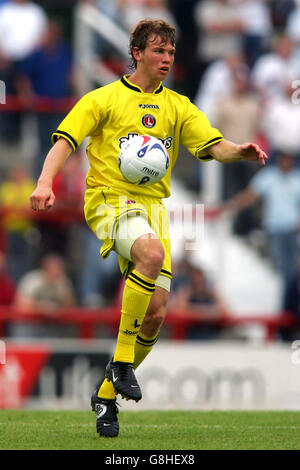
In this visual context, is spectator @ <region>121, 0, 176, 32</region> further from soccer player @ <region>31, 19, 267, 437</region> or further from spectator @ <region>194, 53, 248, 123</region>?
soccer player @ <region>31, 19, 267, 437</region>

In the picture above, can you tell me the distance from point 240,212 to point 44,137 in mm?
2906

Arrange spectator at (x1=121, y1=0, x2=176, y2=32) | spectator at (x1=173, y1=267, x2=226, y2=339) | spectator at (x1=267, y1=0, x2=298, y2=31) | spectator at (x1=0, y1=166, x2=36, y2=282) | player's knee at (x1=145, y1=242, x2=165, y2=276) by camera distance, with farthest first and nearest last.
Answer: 1. spectator at (x1=267, y1=0, x2=298, y2=31)
2. spectator at (x1=121, y1=0, x2=176, y2=32)
3. spectator at (x1=0, y1=166, x2=36, y2=282)
4. spectator at (x1=173, y1=267, x2=226, y2=339)
5. player's knee at (x1=145, y1=242, x2=165, y2=276)

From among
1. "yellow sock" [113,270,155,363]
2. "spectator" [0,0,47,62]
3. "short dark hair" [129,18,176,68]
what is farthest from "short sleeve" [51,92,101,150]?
"spectator" [0,0,47,62]

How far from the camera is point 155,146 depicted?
23.0 ft

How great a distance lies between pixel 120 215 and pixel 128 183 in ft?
0.90

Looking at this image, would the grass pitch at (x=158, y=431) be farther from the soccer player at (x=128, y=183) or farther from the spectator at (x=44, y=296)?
the spectator at (x=44, y=296)

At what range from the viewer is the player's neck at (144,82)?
7285mm

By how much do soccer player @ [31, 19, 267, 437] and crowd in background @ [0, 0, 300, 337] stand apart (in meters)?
6.01

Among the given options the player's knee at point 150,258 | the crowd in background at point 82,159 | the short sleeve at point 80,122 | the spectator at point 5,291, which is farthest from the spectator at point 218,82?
the player's knee at point 150,258

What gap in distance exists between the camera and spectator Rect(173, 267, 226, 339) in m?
13.3

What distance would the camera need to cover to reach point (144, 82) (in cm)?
729

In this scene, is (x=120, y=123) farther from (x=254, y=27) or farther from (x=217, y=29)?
(x=217, y=29)
